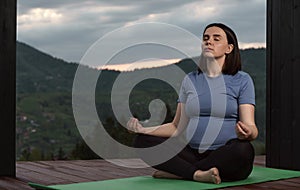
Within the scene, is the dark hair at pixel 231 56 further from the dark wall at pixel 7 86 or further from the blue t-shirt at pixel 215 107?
the dark wall at pixel 7 86

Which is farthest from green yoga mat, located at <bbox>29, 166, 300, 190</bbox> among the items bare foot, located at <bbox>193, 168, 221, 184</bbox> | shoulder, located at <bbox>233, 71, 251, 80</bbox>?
shoulder, located at <bbox>233, 71, 251, 80</bbox>

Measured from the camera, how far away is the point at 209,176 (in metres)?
2.43

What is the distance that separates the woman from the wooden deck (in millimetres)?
162

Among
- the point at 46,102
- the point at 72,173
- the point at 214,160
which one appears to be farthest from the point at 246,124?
the point at 46,102

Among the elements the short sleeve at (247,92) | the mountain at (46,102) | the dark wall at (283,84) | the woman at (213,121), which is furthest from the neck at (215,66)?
the mountain at (46,102)

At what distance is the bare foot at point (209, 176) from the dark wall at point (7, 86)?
1.14m

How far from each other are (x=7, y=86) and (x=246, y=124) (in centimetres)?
139

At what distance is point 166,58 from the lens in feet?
8.75

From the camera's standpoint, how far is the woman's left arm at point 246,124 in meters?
2.38

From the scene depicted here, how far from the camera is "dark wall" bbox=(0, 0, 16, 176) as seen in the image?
299 centimetres

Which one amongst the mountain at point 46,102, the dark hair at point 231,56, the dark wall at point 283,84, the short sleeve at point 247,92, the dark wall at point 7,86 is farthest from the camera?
the mountain at point 46,102

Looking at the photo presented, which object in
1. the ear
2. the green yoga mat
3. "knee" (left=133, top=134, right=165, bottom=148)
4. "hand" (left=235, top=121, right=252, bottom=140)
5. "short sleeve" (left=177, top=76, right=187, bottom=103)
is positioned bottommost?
the green yoga mat

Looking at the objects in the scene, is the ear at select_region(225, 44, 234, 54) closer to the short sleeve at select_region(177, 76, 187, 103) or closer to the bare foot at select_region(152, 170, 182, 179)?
the short sleeve at select_region(177, 76, 187, 103)

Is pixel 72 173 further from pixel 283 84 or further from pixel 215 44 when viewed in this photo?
pixel 283 84
